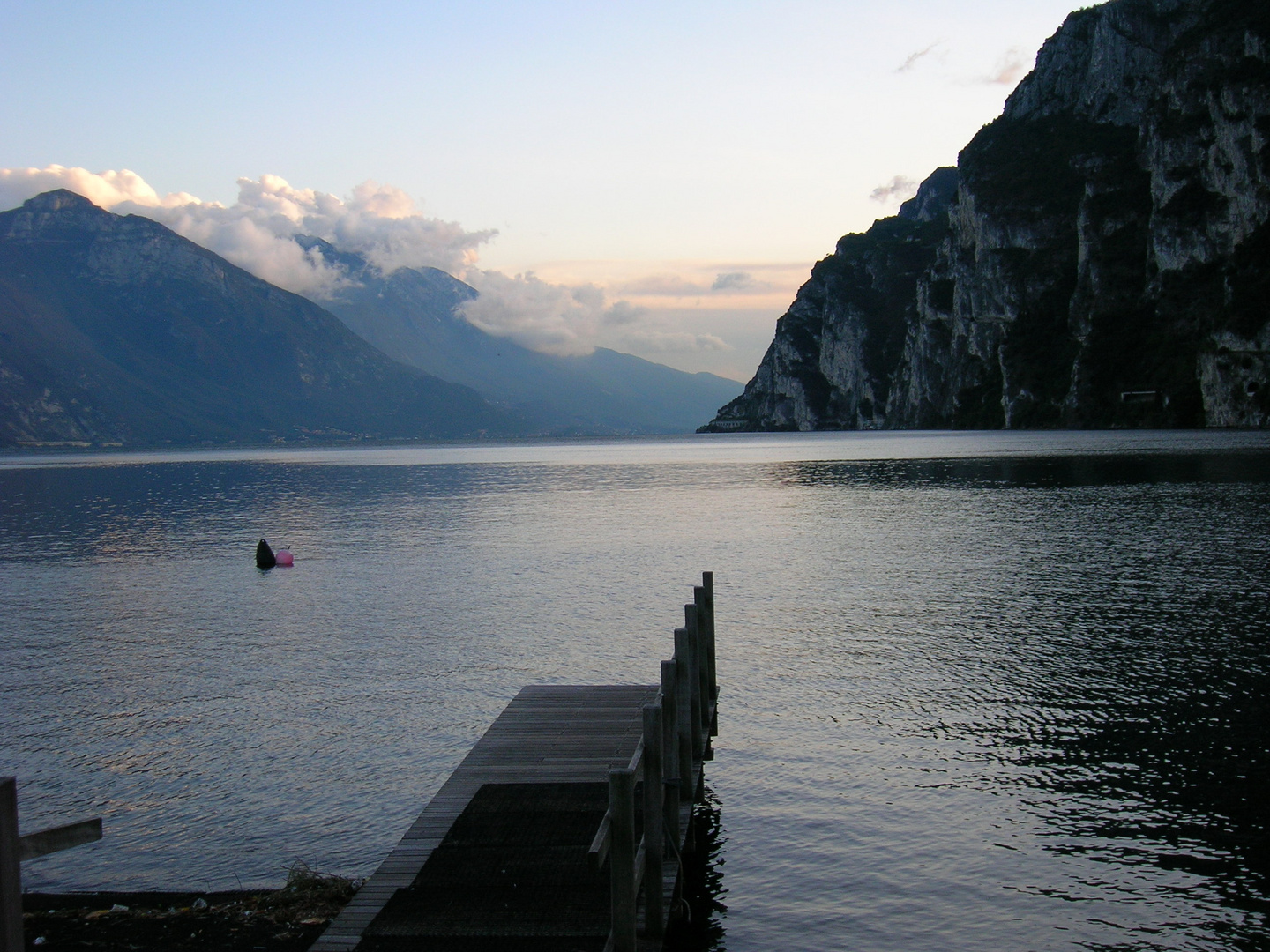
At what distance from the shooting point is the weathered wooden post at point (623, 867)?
9.81 meters

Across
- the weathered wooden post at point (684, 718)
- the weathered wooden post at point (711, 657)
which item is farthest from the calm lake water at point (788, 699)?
the weathered wooden post at point (684, 718)

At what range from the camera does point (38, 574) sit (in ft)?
156

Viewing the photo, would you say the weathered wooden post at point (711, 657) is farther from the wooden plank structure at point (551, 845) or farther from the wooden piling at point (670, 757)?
the wooden piling at point (670, 757)

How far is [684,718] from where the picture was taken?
15398 millimetres

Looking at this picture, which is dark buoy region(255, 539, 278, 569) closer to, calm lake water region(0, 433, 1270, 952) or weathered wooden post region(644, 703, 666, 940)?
calm lake water region(0, 433, 1270, 952)

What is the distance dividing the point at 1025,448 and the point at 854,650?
393 feet

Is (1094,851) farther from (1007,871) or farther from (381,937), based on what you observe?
(381,937)

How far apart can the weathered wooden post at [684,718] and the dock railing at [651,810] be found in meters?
0.01

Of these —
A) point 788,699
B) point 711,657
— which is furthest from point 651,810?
Result: point 788,699

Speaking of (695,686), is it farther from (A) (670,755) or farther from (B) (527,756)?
(A) (670,755)

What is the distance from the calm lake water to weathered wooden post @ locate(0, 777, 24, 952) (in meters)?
7.25

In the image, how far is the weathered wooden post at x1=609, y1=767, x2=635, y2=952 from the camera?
9812 mm

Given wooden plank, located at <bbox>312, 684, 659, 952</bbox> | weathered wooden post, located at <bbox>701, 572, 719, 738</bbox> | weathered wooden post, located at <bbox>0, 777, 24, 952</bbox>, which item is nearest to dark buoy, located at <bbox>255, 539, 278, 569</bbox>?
wooden plank, located at <bbox>312, 684, 659, 952</bbox>

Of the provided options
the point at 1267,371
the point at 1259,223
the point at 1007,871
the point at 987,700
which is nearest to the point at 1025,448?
the point at 1267,371
